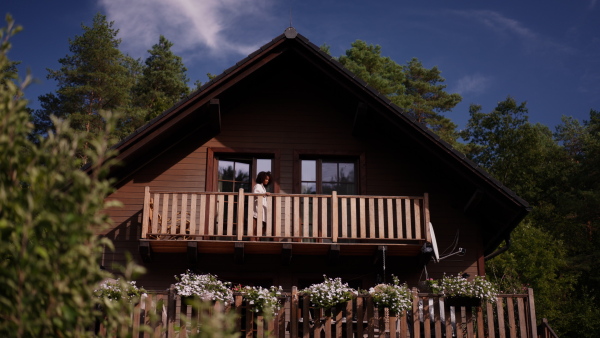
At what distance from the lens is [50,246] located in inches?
173

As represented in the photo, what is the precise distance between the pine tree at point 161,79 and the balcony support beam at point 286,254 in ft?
80.7

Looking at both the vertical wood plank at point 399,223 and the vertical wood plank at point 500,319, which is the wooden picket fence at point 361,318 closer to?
the vertical wood plank at point 500,319

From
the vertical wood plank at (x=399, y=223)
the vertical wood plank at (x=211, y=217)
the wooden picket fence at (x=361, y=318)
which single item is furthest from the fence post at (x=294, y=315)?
the vertical wood plank at (x=399, y=223)

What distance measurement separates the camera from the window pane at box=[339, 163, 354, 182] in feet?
48.0

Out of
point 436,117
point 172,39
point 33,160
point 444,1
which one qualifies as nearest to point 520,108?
point 436,117

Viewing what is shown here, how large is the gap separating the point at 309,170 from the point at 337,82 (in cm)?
199

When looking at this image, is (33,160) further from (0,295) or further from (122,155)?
(122,155)

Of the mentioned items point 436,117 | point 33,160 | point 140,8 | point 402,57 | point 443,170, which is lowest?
point 33,160

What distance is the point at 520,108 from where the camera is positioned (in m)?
39.1

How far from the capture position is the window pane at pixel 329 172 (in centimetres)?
1459

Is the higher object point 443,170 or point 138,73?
point 138,73

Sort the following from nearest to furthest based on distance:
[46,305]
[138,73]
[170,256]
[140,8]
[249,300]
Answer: [46,305] < [249,300] < [170,256] < [138,73] < [140,8]

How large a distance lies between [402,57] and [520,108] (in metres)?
7.92

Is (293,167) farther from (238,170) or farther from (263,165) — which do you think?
(238,170)
